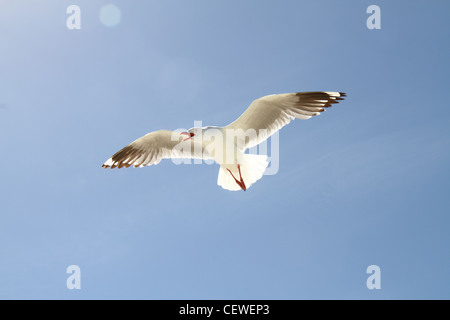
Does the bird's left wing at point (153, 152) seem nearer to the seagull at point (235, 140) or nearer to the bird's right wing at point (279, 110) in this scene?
Answer: the seagull at point (235, 140)

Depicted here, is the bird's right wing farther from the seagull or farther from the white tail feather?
the white tail feather

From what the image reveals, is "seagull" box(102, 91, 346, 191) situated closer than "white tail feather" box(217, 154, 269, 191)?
Yes

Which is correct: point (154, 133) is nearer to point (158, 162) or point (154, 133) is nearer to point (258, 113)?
point (158, 162)

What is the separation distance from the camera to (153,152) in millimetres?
6031

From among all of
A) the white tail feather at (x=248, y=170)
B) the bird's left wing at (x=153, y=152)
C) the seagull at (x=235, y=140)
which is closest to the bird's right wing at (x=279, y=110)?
the seagull at (x=235, y=140)

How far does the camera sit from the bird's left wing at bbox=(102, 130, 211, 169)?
19.5ft

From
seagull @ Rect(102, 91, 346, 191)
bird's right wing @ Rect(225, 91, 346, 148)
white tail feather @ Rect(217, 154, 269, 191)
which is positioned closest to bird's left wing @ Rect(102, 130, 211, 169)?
seagull @ Rect(102, 91, 346, 191)

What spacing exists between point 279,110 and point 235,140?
2.24 ft

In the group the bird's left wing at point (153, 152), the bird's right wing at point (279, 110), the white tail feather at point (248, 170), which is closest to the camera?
the bird's right wing at point (279, 110)

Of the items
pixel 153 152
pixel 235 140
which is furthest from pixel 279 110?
pixel 153 152

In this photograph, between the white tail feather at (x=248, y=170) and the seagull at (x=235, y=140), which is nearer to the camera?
the seagull at (x=235, y=140)

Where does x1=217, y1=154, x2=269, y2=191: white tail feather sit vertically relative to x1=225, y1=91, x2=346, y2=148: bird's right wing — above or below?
below

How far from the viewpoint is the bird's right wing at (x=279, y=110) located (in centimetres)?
559

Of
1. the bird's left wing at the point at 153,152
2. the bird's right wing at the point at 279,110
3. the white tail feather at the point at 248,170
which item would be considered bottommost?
the white tail feather at the point at 248,170
